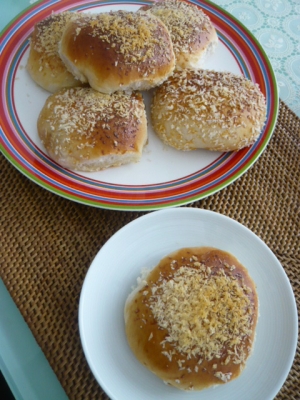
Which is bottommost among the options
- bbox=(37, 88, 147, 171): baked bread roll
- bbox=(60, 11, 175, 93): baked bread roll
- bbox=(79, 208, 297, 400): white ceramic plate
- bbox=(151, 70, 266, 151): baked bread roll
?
bbox=(79, 208, 297, 400): white ceramic plate

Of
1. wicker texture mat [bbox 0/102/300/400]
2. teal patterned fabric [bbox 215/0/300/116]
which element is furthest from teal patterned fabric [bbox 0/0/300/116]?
wicker texture mat [bbox 0/102/300/400]

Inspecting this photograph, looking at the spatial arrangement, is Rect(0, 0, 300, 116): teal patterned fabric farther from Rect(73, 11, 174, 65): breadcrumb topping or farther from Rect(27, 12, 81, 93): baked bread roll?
Rect(73, 11, 174, 65): breadcrumb topping

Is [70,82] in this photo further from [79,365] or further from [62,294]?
[79,365]

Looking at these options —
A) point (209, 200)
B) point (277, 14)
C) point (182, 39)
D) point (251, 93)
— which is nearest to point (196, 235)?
point (209, 200)

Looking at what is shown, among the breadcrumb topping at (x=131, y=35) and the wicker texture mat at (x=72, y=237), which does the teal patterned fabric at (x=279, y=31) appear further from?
the breadcrumb topping at (x=131, y=35)

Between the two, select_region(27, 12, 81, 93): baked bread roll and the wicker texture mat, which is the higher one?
select_region(27, 12, 81, 93): baked bread roll

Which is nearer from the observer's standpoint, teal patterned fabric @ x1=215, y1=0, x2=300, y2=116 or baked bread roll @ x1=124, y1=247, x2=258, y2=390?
baked bread roll @ x1=124, y1=247, x2=258, y2=390

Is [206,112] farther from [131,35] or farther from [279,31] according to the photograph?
[279,31]
